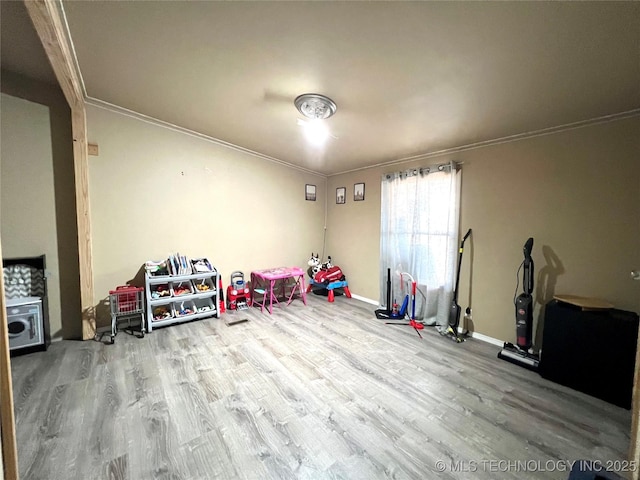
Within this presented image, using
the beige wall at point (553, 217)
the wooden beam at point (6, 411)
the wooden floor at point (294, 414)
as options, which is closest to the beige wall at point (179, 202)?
the wooden floor at point (294, 414)

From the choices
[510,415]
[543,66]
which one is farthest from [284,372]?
[543,66]

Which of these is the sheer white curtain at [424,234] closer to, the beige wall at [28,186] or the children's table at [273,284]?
the children's table at [273,284]

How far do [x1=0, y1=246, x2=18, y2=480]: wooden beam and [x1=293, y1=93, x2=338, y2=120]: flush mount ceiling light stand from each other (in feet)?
7.04

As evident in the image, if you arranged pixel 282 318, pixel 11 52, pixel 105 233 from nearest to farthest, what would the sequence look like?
pixel 11 52 < pixel 105 233 < pixel 282 318

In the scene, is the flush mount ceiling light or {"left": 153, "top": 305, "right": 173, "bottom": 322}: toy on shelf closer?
the flush mount ceiling light

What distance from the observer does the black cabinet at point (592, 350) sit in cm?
183

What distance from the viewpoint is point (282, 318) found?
3.39 metres

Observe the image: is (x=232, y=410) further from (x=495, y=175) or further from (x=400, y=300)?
(x=495, y=175)

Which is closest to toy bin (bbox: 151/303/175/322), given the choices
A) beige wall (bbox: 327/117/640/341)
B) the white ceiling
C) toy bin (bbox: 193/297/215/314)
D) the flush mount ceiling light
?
toy bin (bbox: 193/297/215/314)

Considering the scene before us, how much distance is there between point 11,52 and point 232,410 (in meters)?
3.35

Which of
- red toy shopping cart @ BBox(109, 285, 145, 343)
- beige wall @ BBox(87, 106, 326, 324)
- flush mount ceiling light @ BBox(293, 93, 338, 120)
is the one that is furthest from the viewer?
beige wall @ BBox(87, 106, 326, 324)

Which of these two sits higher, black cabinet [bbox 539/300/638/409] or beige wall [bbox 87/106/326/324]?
beige wall [bbox 87/106/326/324]

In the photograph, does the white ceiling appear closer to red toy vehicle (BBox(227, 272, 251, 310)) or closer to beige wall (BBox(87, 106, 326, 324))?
beige wall (BBox(87, 106, 326, 324))

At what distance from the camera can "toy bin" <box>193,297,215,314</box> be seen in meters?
3.23
